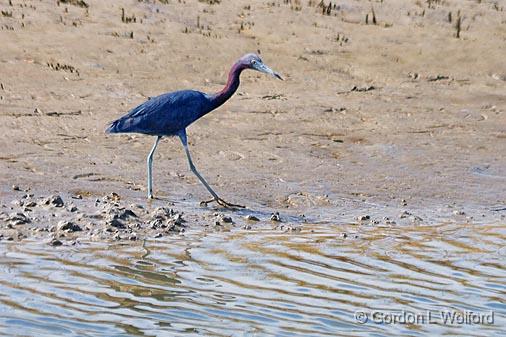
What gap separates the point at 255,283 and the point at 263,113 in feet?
15.3

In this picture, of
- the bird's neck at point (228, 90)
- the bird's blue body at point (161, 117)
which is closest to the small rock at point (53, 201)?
the bird's blue body at point (161, 117)

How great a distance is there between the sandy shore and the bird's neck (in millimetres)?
681

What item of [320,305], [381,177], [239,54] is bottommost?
[320,305]

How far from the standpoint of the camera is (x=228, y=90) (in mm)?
10023

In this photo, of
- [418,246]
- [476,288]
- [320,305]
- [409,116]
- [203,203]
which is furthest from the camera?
[409,116]

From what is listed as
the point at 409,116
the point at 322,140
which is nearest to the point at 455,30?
the point at 409,116

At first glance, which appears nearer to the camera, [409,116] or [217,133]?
[217,133]

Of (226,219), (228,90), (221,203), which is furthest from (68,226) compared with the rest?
(228,90)

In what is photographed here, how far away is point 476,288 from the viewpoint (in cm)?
745

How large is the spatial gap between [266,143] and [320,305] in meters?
4.35

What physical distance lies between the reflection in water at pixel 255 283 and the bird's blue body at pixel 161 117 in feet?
4.55

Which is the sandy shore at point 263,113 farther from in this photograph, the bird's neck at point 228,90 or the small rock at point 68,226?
the bird's neck at point 228,90

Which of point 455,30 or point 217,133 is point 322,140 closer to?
point 217,133

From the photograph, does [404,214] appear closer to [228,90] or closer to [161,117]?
[228,90]
